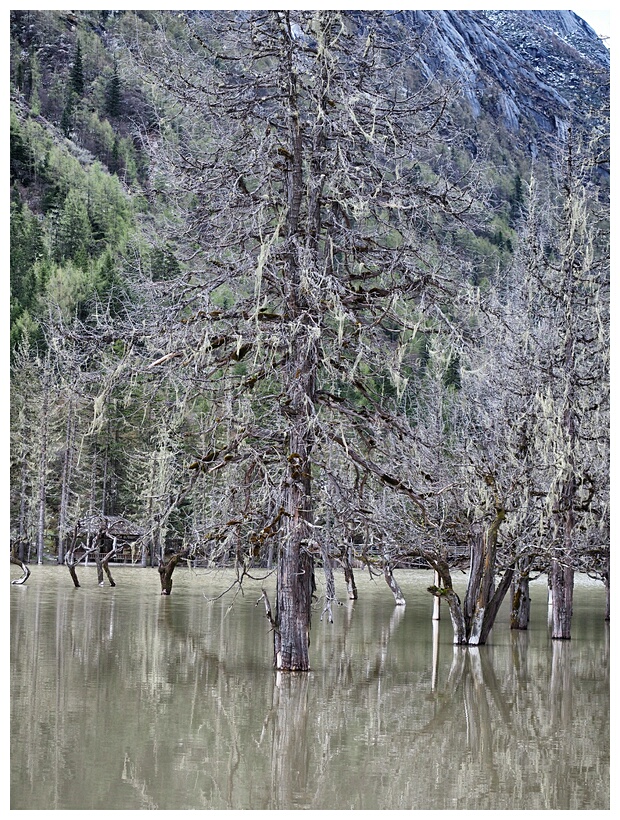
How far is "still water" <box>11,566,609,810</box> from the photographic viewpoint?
354 inches

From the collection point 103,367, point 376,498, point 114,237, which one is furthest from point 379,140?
point 114,237

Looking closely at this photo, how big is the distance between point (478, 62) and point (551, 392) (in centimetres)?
15155

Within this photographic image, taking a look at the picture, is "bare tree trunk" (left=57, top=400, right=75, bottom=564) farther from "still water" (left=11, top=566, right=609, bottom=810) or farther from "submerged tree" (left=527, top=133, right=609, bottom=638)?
"submerged tree" (left=527, top=133, right=609, bottom=638)

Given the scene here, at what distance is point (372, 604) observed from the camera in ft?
109

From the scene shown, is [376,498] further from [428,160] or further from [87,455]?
[87,455]

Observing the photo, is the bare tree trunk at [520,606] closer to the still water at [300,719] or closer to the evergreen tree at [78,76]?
the still water at [300,719]

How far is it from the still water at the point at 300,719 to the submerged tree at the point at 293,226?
1859 millimetres

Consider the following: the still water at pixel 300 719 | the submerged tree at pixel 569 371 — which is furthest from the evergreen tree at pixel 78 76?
the still water at pixel 300 719

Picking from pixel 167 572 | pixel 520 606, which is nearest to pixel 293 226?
pixel 520 606

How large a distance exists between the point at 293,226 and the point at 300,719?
245 inches

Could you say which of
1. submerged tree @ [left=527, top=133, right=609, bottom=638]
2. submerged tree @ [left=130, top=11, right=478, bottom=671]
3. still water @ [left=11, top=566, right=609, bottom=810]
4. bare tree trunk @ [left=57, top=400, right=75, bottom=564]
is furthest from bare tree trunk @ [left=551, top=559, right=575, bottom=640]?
bare tree trunk @ [left=57, top=400, right=75, bottom=564]

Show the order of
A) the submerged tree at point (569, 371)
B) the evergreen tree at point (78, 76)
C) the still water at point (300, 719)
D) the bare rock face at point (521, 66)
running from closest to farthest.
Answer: the still water at point (300, 719), the submerged tree at point (569, 371), the evergreen tree at point (78, 76), the bare rock face at point (521, 66)

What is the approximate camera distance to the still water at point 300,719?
29.5ft
